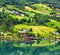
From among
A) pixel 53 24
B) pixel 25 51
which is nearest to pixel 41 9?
pixel 53 24

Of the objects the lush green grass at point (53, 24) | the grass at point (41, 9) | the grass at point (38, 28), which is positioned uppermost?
the grass at point (38, 28)

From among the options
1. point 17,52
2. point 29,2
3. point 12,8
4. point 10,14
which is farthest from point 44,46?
point 29,2

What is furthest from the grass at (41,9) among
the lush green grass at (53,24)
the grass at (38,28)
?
the grass at (38,28)

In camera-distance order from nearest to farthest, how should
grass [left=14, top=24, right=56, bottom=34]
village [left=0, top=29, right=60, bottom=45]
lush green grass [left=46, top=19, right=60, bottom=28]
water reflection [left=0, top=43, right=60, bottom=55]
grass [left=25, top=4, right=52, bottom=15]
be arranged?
water reflection [left=0, top=43, right=60, bottom=55], village [left=0, top=29, right=60, bottom=45], grass [left=14, top=24, right=56, bottom=34], lush green grass [left=46, top=19, right=60, bottom=28], grass [left=25, top=4, right=52, bottom=15]

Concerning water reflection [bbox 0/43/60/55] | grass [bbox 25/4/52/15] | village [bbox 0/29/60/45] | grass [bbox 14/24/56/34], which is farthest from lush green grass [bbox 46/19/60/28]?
water reflection [bbox 0/43/60/55]

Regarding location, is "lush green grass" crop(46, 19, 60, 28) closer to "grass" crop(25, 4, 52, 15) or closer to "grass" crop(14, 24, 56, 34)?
"grass" crop(14, 24, 56, 34)

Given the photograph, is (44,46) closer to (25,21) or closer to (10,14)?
(25,21)

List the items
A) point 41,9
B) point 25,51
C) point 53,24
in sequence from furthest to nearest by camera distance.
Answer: point 41,9
point 53,24
point 25,51

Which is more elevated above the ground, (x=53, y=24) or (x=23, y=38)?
(x=23, y=38)

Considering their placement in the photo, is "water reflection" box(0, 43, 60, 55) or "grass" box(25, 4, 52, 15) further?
"grass" box(25, 4, 52, 15)

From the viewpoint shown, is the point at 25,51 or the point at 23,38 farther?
the point at 23,38

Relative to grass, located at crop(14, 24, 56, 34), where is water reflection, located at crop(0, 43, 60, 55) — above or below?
above

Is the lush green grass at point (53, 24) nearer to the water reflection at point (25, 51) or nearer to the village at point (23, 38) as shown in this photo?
the village at point (23, 38)

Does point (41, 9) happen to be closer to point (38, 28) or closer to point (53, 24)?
point (53, 24)
